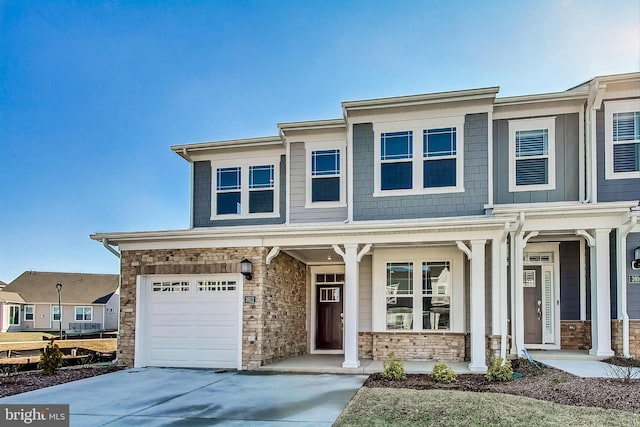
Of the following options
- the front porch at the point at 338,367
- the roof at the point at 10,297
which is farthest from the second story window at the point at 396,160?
the roof at the point at 10,297

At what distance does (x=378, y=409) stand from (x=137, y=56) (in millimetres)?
14328

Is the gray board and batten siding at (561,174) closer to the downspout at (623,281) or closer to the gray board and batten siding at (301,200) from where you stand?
the downspout at (623,281)

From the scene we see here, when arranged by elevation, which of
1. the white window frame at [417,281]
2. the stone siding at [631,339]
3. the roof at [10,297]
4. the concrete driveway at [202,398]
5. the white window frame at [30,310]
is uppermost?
the white window frame at [417,281]

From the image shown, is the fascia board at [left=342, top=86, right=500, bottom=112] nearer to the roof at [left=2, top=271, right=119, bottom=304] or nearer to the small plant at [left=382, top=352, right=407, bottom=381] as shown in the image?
the small plant at [left=382, top=352, right=407, bottom=381]

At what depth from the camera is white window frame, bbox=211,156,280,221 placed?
1197 centimetres

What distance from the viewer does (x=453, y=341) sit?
33.2 feet

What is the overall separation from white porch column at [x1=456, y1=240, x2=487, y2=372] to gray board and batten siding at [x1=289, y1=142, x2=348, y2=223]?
3.23 m

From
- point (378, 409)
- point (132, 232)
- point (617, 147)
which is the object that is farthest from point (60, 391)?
point (617, 147)

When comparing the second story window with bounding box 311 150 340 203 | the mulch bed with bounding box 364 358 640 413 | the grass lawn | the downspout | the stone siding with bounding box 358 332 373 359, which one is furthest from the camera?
the second story window with bounding box 311 150 340 203

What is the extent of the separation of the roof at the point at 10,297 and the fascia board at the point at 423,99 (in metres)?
31.8

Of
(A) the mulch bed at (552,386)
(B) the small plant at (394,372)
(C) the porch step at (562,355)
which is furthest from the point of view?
(C) the porch step at (562,355)

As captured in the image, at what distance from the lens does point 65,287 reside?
3500 centimetres

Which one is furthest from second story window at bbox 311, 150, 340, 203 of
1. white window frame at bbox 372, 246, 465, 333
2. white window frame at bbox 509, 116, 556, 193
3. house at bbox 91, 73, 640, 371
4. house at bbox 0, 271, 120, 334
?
house at bbox 0, 271, 120, 334

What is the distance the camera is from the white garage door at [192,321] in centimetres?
985
